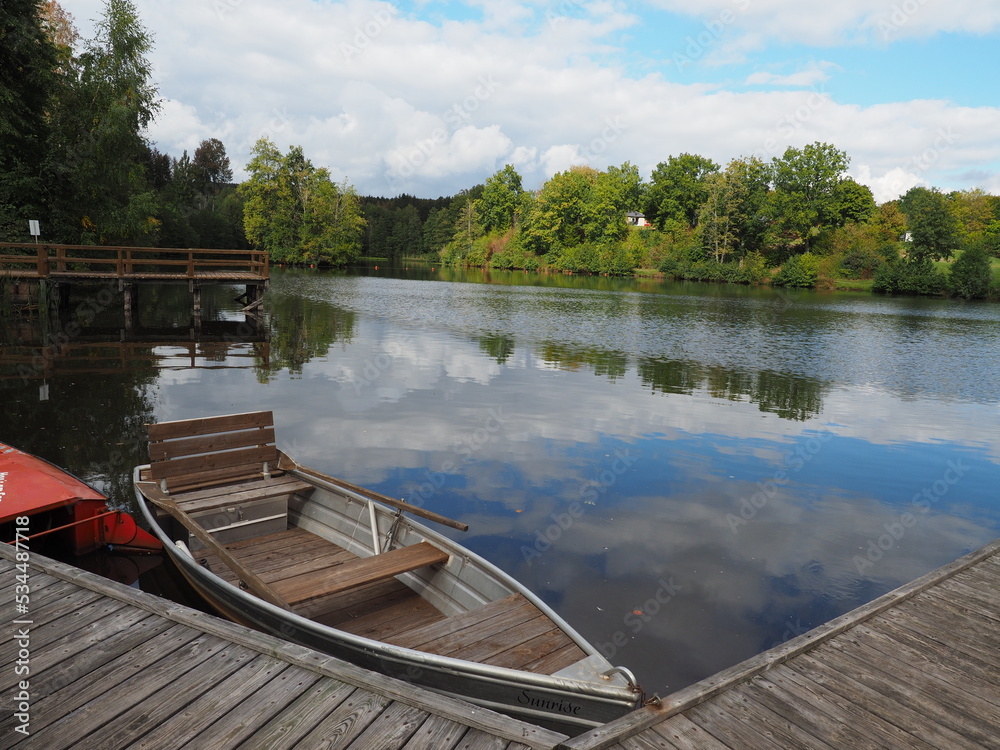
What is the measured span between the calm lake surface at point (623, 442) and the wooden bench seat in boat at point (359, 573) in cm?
144

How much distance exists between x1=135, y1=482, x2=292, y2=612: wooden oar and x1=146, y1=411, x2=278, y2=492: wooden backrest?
0.25m

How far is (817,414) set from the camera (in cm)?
1380

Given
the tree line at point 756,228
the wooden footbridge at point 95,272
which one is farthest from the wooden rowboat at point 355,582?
the tree line at point 756,228

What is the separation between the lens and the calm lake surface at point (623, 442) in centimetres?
646

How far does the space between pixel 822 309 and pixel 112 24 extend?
40567mm

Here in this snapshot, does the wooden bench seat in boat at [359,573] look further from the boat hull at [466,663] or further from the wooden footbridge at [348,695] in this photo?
the wooden footbridge at [348,695]

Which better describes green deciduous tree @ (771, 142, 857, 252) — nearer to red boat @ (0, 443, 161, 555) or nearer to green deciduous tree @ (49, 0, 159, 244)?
Result: green deciduous tree @ (49, 0, 159, 244)

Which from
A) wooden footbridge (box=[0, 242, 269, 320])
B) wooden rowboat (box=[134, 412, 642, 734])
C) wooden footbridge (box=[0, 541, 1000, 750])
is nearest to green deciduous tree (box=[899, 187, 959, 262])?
wooden footbridge (box=[0, 242, 269, 320])

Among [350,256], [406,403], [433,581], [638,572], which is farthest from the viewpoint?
[350,256]

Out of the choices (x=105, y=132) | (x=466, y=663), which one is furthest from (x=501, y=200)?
(x=466, y=663)

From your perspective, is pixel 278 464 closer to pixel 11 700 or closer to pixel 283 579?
pixel 283 579

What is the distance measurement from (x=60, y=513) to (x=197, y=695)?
4.29 meters

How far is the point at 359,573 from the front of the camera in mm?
5035

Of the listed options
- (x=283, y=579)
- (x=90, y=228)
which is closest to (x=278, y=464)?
(x=283, y=579)
